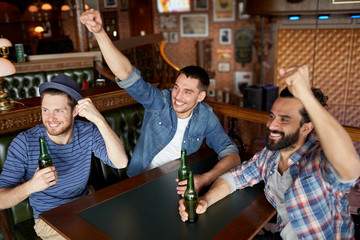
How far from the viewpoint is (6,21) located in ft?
28.7

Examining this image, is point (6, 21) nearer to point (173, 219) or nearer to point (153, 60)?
point (153, 60)

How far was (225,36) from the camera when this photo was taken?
9.73 metres

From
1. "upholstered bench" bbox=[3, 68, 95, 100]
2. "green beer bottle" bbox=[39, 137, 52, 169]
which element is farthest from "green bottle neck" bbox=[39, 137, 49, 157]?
"upholstered bench" bbox=[3, 68, 95, 100]

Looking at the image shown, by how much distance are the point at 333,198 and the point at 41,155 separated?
1.44 metres

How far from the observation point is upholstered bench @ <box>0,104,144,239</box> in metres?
2.01

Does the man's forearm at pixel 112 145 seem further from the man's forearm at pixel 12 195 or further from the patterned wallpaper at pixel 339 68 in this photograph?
the patterned wallpaper at pixel 339 68

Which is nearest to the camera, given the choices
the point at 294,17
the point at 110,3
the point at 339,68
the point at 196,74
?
the point at 196,74

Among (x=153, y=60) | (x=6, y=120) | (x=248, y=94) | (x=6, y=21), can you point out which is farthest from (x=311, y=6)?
(x=6, y=21)

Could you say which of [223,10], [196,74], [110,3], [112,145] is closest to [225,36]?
[223,10]

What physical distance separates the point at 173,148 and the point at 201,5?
843 centimetres

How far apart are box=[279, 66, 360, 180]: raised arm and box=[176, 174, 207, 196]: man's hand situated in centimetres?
70

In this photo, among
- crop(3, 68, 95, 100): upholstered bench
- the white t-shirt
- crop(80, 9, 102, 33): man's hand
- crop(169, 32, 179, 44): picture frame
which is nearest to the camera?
crop(80, 9, 102, 33): man's hand

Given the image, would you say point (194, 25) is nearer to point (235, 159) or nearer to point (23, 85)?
point (23, 85)

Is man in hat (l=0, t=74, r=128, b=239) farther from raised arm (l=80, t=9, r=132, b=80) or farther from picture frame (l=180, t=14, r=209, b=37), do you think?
picture frame (l=180, t=14, r=209, b=37)
